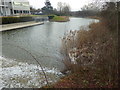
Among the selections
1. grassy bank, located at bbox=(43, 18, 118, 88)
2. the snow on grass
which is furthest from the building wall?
grassy bank, located at bbox=(43, 18, 118, 88)

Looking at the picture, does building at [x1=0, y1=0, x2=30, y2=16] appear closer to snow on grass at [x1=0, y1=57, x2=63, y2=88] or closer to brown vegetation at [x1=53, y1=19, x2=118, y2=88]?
snow on grass at [x1=0, y1=57, x2=63, y2=88]

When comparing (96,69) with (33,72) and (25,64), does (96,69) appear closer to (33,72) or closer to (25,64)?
(33,72)

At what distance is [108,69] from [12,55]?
4.68m

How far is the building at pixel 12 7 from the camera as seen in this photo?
91.4ft

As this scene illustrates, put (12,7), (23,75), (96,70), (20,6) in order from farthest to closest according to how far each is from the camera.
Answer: (20,6), (12,7), (23,75), (96,70)

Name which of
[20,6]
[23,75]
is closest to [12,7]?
[20,6]

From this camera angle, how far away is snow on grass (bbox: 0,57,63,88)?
358 cm

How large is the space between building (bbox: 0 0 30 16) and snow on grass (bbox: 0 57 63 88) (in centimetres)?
2505

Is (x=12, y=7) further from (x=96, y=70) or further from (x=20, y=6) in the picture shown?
(x=96, y=70)

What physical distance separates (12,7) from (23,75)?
2987 cm

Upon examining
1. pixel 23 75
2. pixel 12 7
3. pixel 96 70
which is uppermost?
pixel 12 7

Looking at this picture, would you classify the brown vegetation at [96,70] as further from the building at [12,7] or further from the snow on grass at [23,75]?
the building at [12,7]

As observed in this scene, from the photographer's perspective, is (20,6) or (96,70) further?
(20,6)

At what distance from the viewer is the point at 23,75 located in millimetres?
4113
